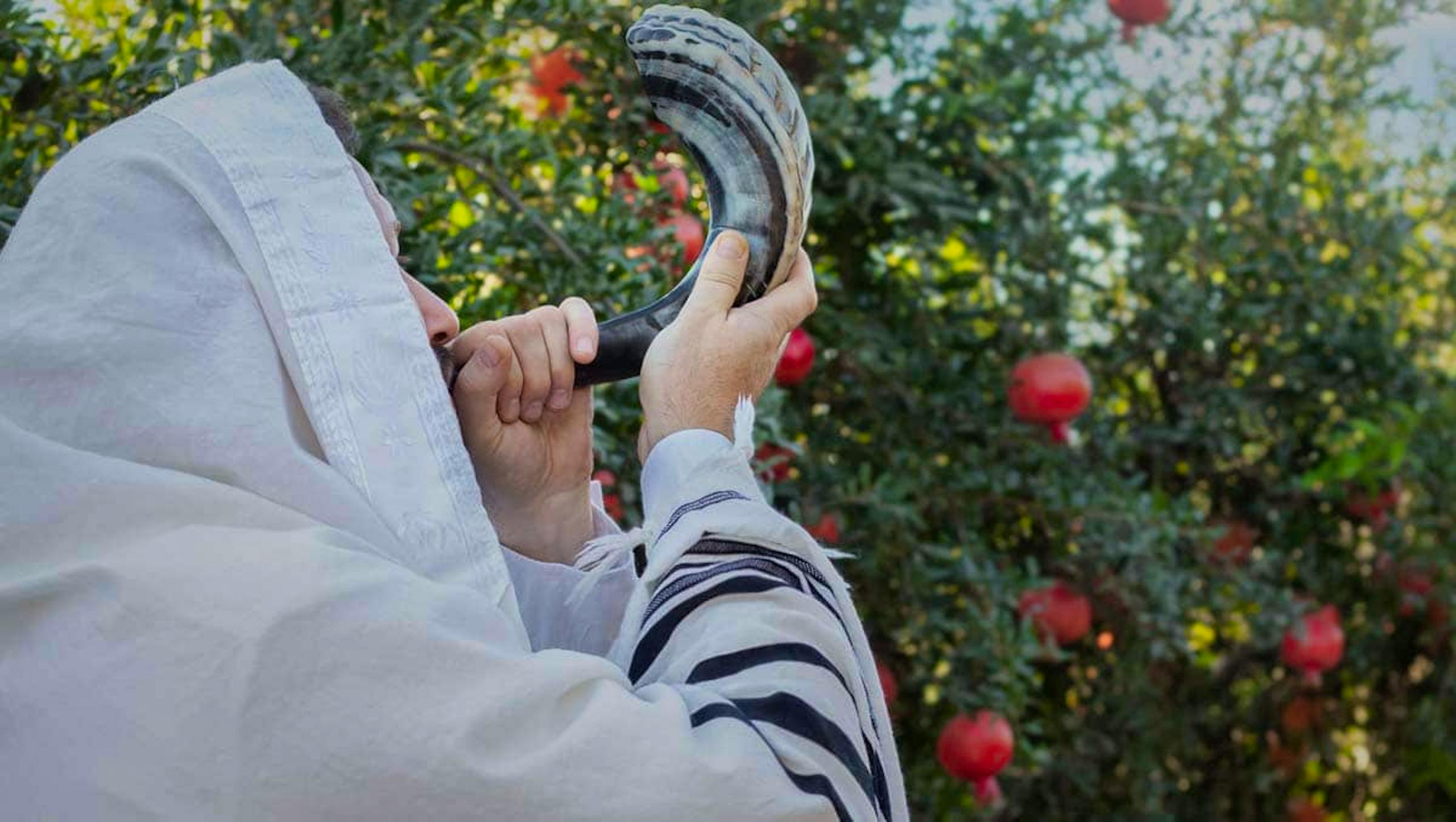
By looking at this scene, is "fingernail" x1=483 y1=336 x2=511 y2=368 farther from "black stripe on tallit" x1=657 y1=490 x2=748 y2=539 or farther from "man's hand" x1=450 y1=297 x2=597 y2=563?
"black stripe on tallit" x1=657 y1=490 x2=748 y2=539

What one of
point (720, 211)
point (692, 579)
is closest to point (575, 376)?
point (720, 211)

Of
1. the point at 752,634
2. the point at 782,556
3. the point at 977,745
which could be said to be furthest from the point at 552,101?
the point at 752,634

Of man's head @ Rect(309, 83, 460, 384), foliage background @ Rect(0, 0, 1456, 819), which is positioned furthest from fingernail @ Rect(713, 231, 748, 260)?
foliage background @ Rect(0, 0, 1456, 819)

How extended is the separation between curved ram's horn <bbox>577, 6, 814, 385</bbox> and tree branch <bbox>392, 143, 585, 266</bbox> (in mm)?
1156

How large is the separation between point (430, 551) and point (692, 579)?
0.68 ft

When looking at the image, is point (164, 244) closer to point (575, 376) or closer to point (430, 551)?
point (430, 551)

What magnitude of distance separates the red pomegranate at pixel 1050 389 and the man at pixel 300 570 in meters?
2.55

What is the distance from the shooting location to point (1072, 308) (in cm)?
435

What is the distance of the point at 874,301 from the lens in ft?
13.7

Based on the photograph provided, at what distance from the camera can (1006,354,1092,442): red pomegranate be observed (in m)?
3.98

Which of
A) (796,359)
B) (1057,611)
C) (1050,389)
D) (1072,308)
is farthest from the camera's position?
(1072,308)

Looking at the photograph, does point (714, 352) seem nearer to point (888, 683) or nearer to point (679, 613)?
point (679, 613)

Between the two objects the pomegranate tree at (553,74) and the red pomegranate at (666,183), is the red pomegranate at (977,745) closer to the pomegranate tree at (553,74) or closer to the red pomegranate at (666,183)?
the red pomegranate at (666,183)

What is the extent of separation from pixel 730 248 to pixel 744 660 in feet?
1.61
